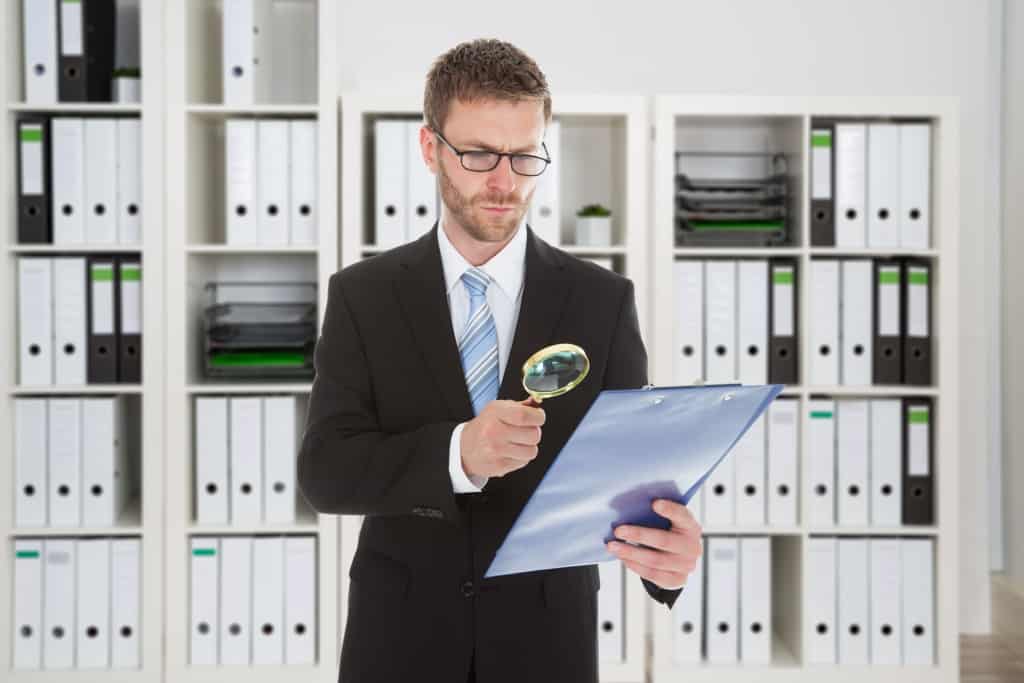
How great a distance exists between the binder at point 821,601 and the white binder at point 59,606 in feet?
6.81

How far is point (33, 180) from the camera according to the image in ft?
9.82

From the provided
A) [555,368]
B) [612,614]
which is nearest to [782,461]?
[612,614]

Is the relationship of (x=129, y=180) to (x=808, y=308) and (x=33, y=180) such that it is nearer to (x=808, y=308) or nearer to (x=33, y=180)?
(x=33, y=180)

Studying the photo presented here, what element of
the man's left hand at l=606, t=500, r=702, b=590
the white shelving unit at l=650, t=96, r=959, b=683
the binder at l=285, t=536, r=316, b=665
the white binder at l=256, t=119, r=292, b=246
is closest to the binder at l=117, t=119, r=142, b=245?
the white binder at l=256, t=119, r=292, b=246

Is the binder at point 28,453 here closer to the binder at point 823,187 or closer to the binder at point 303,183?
the binder at point 303,183

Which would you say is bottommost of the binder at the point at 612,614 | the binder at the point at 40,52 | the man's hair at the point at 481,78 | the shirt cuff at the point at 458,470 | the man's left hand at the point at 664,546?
the binder at the point at 612,614

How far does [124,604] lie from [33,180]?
1207mm

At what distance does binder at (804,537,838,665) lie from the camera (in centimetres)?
309

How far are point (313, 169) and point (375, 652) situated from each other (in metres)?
1.97

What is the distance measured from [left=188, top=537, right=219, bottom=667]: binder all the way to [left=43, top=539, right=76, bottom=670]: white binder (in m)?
0.33

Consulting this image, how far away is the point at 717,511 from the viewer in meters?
3.11

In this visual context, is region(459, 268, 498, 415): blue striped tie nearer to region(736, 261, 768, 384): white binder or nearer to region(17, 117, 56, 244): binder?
region(736, 261, 768, 384): white binder

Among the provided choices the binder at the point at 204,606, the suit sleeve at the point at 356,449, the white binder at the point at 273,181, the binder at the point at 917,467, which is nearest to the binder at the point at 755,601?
the binder at the point at 917,467

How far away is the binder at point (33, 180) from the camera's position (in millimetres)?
2992
